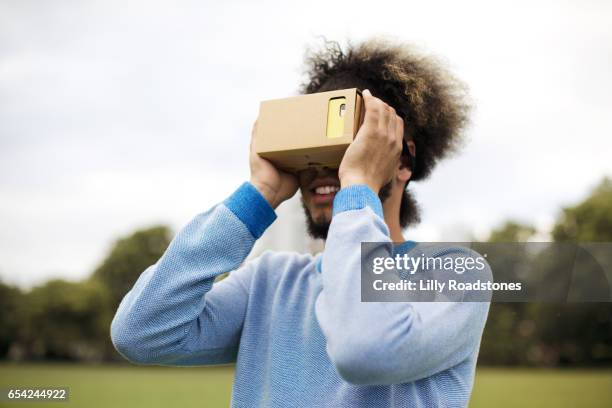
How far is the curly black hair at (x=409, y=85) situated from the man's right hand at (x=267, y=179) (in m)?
0.68

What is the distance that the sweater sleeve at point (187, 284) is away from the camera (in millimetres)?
2270

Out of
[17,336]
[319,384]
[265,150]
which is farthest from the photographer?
[17,336]

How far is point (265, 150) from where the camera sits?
2.41 metres

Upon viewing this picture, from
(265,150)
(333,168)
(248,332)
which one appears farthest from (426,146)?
(248,332)

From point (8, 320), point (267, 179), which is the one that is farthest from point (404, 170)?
point (8, 320)

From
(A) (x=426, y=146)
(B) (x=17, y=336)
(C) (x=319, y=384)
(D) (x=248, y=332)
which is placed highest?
(A) (x=426, y=146)

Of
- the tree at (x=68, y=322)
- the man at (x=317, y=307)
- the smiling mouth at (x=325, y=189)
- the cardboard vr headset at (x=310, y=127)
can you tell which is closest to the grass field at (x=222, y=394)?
the man at (x=317, y=307)

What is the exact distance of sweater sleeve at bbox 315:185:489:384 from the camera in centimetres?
186

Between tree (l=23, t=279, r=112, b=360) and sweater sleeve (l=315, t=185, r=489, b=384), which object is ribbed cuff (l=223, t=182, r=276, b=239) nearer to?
sweater sleeve (l=315, t=185, r=489, b=384)

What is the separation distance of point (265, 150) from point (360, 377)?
97 centimetres

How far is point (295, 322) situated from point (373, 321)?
2.11 feet

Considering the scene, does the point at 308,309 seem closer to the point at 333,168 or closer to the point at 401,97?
the point at 333,168

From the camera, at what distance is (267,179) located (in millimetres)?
2457

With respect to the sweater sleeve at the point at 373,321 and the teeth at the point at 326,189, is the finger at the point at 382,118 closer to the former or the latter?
the sweater sleeve at the point at 373,321
